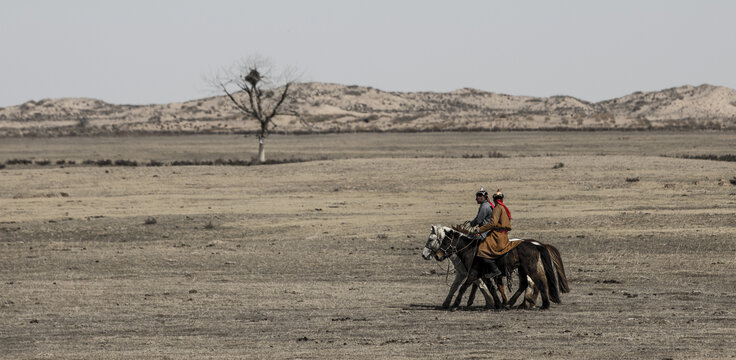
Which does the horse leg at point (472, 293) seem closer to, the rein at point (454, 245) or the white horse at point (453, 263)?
the white horse at point (453, 263)

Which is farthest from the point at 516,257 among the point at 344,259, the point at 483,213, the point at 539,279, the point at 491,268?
the point at 344,259

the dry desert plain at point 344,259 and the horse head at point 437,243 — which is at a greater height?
the horse head at point 437,243

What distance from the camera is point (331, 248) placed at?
2944 centimetres

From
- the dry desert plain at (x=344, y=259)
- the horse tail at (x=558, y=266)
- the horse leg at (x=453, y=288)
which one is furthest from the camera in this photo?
the horse leg at (x=453, y=288)

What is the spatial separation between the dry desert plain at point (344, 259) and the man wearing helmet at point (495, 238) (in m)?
0.93

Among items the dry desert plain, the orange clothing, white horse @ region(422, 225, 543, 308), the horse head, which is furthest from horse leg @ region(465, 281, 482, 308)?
the horse head

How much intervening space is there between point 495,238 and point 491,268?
524 millimetres

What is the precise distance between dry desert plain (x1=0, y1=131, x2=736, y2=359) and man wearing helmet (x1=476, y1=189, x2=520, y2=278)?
3.05ft

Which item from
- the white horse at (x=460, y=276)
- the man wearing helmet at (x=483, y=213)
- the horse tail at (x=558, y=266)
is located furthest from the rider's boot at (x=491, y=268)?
the horse tail at (x=558, y=266)

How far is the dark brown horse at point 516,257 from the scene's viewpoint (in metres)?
17.8

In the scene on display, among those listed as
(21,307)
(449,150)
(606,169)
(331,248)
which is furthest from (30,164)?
(21,307)

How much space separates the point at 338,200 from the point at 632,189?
11588 mm

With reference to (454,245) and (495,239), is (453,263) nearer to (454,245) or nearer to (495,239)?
(454,245)

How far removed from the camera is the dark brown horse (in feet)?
58.5
